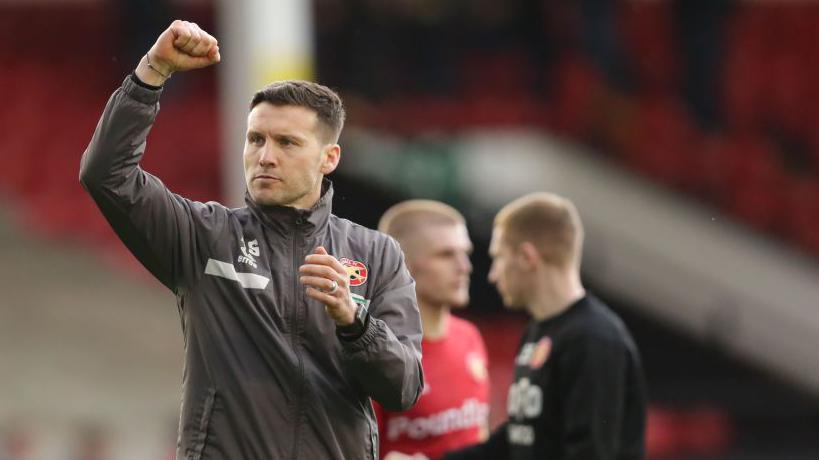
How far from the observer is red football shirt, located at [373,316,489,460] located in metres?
5.66

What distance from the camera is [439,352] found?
5.90 meters

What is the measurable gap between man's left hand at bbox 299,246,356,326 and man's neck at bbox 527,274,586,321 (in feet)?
6.53

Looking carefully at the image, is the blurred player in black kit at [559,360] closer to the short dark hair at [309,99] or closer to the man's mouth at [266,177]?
the short dark hair at [309,99]

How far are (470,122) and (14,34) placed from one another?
27.2 ft

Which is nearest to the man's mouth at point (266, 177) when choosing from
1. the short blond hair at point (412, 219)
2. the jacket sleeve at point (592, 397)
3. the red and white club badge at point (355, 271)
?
the red and white club badge at point (355, 271)

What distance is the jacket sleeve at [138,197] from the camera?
11.8 feet

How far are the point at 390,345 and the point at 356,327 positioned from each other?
113mm

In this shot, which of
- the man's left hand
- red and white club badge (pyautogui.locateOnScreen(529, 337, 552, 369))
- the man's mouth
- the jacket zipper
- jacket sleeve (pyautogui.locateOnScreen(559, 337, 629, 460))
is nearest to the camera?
the man's left hand

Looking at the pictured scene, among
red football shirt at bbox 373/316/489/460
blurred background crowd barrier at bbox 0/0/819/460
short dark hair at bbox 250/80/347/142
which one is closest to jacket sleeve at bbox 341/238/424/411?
short dark hair at bbox 250/80/347/142

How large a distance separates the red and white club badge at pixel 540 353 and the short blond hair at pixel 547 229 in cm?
34

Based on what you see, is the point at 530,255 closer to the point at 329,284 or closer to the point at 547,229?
the point at 547,229

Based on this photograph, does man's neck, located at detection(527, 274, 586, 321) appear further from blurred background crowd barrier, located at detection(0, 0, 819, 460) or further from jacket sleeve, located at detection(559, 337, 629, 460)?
blurred background crowd barrier, located at detection(0, 0, 819, 460)

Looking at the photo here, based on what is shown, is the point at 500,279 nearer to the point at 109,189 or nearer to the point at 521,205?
the point at 521,205

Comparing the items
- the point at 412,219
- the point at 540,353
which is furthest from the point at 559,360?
the point at 412,219
